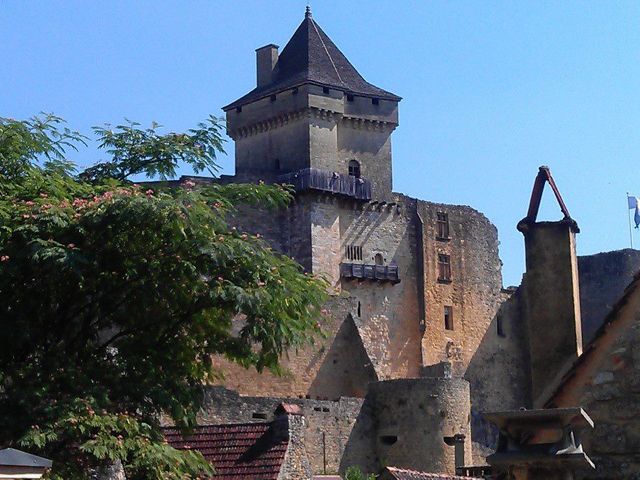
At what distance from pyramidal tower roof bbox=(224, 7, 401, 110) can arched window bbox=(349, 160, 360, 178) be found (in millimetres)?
2981

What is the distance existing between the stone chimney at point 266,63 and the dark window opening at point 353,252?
27.8 feet

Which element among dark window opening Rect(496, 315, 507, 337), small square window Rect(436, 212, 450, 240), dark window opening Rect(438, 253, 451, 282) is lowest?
dark window opening Rect(496, 315, 507, 337)

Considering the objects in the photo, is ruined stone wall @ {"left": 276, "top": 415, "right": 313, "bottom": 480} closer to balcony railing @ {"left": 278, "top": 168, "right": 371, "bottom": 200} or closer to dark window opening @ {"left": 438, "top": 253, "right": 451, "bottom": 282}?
balcony railing @ {"left": 278, "top": 168, "right": 371, "bottom": 200}

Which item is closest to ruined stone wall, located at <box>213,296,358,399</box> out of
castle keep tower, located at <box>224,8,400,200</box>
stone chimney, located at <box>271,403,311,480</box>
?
castle keep tower, located at <box>224,8,400,200</box>

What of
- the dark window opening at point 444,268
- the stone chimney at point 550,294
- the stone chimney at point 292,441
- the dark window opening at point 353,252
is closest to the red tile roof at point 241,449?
the stone chimney at point 292,441

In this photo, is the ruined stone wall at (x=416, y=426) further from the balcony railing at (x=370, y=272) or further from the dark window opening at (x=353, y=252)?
the dark window opening at (x=353, y=252)

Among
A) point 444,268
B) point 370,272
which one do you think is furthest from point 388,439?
point 444,268

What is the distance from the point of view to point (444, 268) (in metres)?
55.2

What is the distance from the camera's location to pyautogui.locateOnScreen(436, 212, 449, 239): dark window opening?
55.2 meters

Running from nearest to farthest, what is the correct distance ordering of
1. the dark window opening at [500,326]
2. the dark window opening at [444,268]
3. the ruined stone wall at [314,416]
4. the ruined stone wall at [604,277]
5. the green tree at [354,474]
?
1. the green tree at [354,474]
2. the ruined stone wall at [314,416]
3. the dark window opening at [444,268]
4. the dark window opening at [500,326]
5. the ruined stone wall at [604,277]

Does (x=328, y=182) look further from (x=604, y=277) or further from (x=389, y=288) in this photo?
(x=604, y=277)

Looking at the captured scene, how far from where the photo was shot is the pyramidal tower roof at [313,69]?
5381 centimetres

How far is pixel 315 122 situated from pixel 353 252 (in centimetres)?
556

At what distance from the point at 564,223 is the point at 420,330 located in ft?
136
